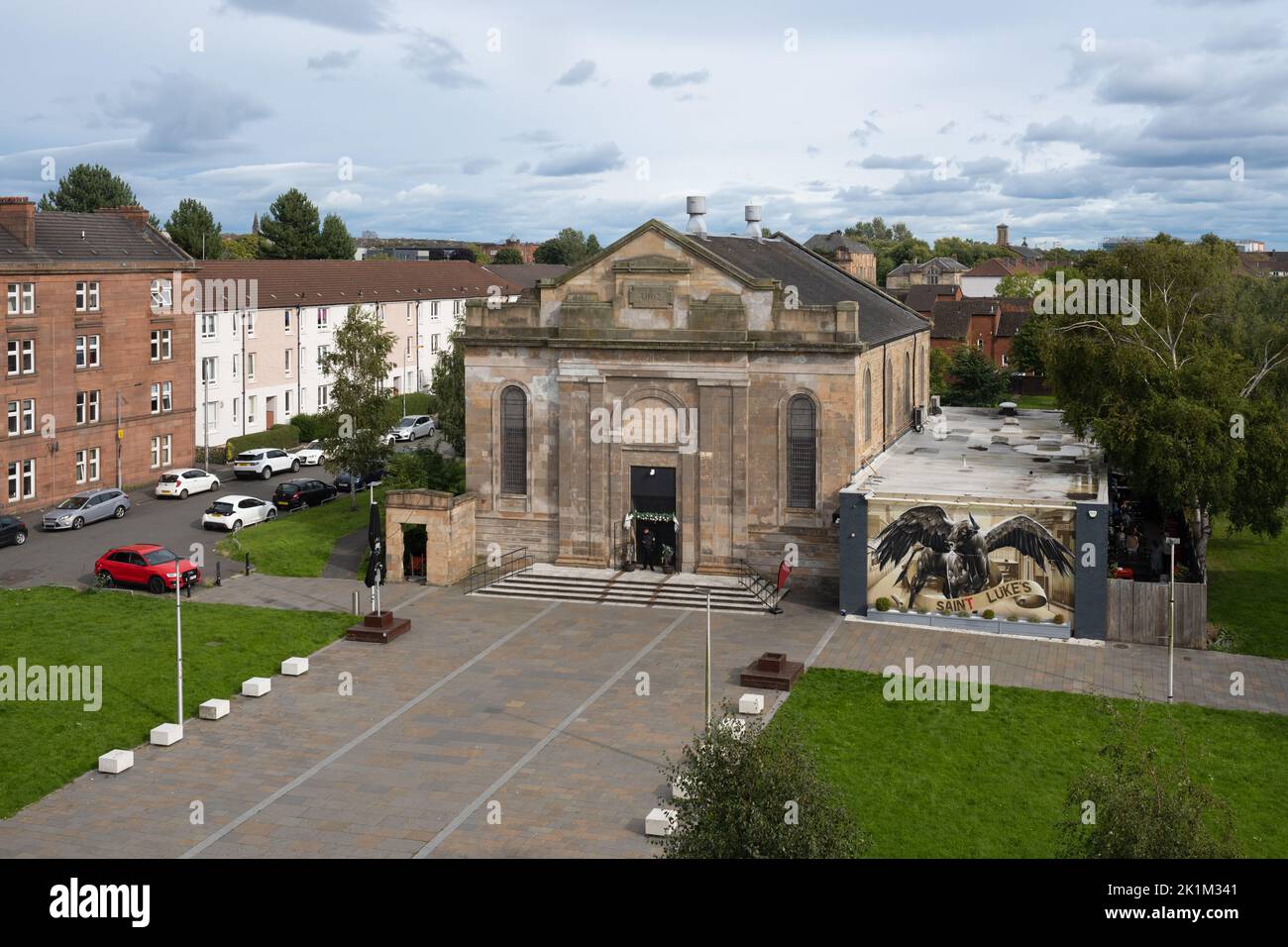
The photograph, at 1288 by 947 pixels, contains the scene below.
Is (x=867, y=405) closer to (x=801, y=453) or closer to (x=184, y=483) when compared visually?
(x=801, y=453)

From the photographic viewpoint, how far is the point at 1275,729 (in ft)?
98.4

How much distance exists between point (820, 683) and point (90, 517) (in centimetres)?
3325

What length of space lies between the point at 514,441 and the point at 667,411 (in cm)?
549

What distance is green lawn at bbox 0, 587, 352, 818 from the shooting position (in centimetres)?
2861

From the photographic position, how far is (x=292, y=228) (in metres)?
113

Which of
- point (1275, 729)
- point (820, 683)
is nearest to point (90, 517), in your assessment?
point (820, 683)

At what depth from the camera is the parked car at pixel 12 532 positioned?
49.4 meters

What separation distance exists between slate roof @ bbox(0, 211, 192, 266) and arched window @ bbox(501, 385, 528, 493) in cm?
2372

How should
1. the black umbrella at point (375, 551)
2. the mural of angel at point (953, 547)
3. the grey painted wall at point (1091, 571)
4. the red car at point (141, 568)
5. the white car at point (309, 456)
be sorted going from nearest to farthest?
the grey painted wall at point (1091, 571), the mural of angel at point (953, 547), the black umbrella at point (375, 551), the red car at point (141, 568), the white car at point (309, 456)

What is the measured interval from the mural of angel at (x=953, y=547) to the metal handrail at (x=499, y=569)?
12.1m

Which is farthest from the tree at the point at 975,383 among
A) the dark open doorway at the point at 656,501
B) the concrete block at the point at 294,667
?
the concrete block at the point at 294,667

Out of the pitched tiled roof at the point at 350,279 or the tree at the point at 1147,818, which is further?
the pitched tiled roof at the point at 350,279

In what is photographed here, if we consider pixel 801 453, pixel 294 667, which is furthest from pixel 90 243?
pixel 801 453

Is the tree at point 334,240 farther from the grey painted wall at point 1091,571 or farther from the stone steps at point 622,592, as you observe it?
the grey painted wall at point 1091,571
